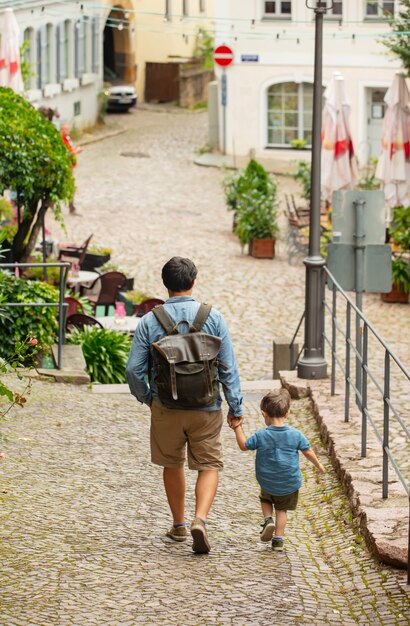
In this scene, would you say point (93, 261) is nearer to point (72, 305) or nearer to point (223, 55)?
point (72, 305)

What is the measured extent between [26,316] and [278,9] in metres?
21.9

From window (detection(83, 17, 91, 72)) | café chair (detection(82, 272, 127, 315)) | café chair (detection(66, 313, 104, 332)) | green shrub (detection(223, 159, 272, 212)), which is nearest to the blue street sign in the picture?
window (detection(83, 17, 91, 72))

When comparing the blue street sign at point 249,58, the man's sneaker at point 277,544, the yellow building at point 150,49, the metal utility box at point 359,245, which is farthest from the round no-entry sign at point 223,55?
the man's sneaker at point 277,544

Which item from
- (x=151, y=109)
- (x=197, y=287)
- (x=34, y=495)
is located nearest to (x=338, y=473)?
(x=34, y=495)

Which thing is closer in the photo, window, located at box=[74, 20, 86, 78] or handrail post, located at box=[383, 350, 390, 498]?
handrail post, located at box=[383, 350, 390, 498]

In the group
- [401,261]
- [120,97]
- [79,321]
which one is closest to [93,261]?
[401,261]

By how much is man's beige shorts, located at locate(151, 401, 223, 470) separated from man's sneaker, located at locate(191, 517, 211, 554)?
34 centimetres

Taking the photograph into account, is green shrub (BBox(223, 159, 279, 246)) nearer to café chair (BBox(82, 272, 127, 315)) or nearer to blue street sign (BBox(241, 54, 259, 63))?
café chair (BBox(82, 272, 127, 315))

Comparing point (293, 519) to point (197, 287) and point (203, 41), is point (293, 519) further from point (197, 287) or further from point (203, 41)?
point (203, 41)

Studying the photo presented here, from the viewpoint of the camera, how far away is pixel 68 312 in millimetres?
15891

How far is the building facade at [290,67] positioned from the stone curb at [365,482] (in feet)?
72.7

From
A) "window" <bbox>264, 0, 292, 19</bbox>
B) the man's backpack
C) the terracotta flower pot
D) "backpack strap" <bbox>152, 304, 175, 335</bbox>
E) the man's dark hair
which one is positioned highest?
"window" <bbox>264, 0, 292, 19</bbox>

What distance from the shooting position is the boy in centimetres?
785

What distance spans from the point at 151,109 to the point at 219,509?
3589 centimetres
